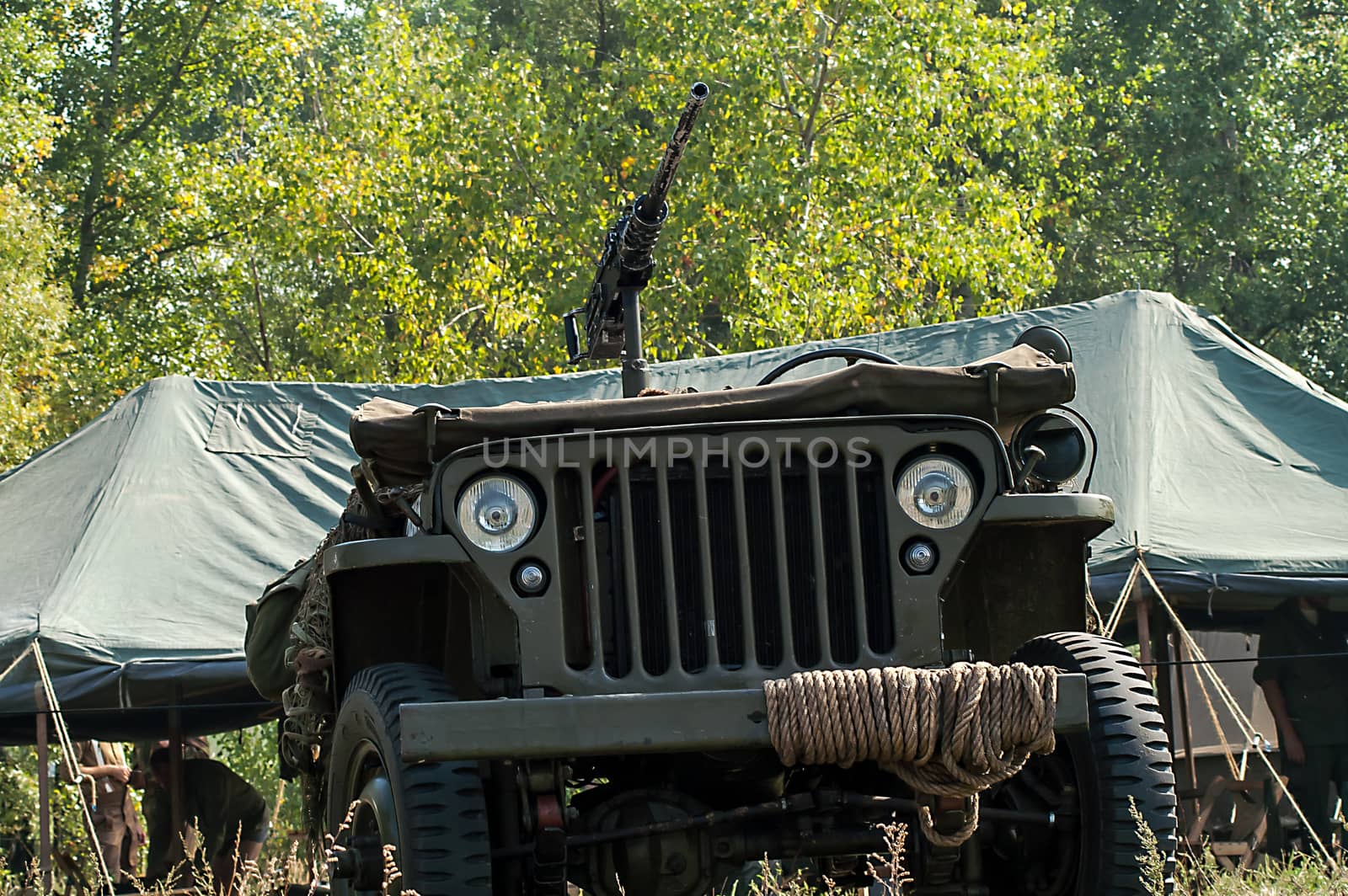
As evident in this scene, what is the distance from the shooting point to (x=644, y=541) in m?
3.82

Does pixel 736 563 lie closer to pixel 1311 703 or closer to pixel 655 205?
pixel 655 205

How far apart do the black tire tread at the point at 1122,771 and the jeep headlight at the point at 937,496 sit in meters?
0.45

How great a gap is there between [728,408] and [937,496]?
1.77 ft

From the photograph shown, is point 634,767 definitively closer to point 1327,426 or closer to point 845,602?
point 845,602

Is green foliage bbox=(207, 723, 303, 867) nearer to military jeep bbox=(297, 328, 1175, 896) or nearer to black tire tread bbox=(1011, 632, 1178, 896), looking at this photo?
military jeep bbox=(297, 328, 1175, 896)

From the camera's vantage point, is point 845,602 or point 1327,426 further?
point 1327,426

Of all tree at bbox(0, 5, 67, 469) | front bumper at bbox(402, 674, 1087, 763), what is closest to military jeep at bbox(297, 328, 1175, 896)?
front bumper at bbox(402, 674, 1087, 763)

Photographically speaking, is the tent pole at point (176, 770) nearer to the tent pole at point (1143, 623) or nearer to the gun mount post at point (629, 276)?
the gun mount post at point (629, 276)

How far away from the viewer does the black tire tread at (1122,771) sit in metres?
3.74

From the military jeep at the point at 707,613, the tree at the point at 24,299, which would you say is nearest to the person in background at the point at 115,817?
the tree at the point at 24,299

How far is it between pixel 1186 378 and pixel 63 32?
20141 millimetres

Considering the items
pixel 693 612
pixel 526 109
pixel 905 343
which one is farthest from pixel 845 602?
pixel 526 109

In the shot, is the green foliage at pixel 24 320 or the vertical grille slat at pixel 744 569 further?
the green foliage at pixel 24 320

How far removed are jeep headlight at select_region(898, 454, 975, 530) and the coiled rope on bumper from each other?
0.50m
